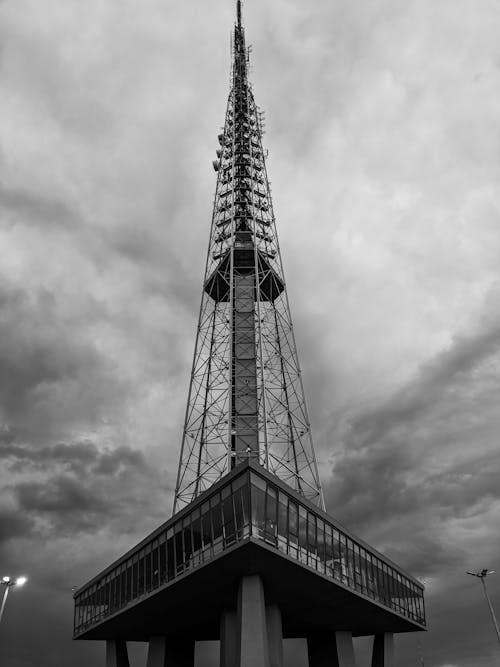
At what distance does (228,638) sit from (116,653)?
25.1m

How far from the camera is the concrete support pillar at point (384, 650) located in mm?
71312

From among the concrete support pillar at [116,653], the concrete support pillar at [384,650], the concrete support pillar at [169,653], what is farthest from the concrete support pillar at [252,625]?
the concrete support pillar at [116,653]

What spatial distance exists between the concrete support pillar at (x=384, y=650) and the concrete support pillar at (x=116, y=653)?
1129 inches

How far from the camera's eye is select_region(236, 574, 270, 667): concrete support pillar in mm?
41969

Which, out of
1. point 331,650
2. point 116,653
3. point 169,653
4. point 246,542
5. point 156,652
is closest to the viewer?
point 246,542

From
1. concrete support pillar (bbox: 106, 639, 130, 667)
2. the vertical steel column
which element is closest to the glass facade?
concrete support pillar (bbox: 106, 639, 130, 667)

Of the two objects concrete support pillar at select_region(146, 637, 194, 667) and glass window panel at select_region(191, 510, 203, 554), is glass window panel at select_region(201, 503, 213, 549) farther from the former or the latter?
concrete support pillar at select_region(146, 637, 194, 667)

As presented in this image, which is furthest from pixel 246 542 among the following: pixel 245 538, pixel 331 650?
pixel 331 650

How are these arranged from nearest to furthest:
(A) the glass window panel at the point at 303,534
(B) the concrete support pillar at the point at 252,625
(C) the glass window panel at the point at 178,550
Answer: (B) the concrete support pillar at the point at 252,625 < (A) the glass window panel at the point at 303,534 < (C) the glass window panel at the point at 178,550

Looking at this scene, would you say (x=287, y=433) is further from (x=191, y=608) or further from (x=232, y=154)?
(x=232, y=154)

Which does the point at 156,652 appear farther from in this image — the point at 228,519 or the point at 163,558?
the point at 228,519

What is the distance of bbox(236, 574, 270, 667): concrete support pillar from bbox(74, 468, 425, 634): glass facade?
10.8 feet

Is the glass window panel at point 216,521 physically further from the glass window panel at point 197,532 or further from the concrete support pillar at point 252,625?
the concrete support pillar at point 252,625

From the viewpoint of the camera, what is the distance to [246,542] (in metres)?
42.6
